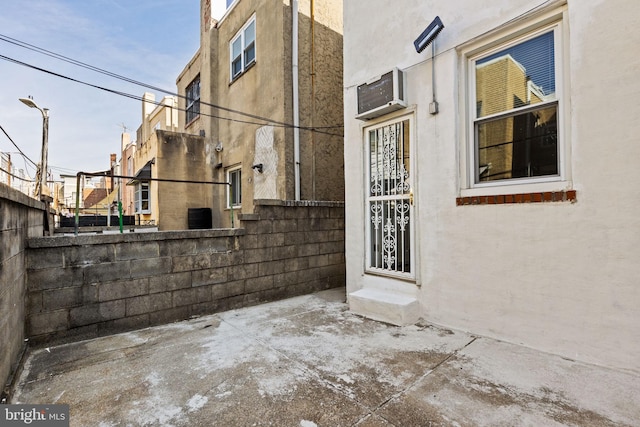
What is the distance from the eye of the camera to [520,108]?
10.0 feet

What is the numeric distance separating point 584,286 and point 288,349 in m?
2.61

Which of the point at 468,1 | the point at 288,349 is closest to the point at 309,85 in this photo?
the point at 468,1

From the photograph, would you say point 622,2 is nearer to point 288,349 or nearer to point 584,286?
point 584,286

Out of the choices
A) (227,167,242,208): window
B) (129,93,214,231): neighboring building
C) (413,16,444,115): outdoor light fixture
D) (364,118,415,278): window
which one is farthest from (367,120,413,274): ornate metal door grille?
(129,93,214,231): neighboring building

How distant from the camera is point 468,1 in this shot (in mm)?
3271

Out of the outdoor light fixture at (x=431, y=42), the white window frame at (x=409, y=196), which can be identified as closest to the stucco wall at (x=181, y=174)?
the white window frame at (x=409, y=196)

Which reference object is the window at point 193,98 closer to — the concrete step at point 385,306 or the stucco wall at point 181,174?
the stucco wall at point 181,174

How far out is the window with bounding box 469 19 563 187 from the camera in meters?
2.85

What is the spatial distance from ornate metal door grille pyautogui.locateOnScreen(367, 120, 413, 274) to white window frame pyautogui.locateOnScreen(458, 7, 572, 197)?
2.34 feet

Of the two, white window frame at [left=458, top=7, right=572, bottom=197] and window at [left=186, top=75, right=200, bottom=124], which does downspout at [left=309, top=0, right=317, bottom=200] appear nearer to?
white window frame at [left=458, top=7, right=572, bottom=197]

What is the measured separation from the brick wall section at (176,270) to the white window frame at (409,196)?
135 cm

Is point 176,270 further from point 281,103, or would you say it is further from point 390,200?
point 281,103

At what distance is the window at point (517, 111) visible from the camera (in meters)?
2.85

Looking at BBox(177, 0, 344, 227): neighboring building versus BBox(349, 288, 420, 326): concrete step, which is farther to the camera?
BBox(177, 0, 344, 227): neighboring building
